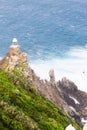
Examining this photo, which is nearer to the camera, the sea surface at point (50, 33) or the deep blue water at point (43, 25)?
the sea surface at point (50, 33)

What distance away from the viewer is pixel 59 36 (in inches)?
6230

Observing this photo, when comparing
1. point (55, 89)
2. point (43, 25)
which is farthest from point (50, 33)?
point (55, 89)

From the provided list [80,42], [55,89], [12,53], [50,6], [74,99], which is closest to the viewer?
[12,53]

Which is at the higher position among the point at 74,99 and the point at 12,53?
the point at 12,53

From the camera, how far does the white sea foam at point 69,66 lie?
12631cm

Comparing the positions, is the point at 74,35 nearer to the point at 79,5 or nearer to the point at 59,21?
the point at 59,21

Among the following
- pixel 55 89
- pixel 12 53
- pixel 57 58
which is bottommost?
pixel 57 58

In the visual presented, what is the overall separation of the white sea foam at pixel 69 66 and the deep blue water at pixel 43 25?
327 centimetres

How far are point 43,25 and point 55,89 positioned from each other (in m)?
85.3

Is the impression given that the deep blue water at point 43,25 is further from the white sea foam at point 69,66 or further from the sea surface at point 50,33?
the white sea foam at point 69,66

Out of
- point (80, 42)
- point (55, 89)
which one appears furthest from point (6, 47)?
point (55, 89)

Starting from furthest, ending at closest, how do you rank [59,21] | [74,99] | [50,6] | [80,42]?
1. [50,6]
2. [59,21]
3. [80,42]
4. [74,99]

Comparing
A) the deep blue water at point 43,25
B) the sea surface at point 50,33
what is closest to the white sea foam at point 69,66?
the sea surface at point 50,33

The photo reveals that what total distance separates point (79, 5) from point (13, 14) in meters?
30.5
